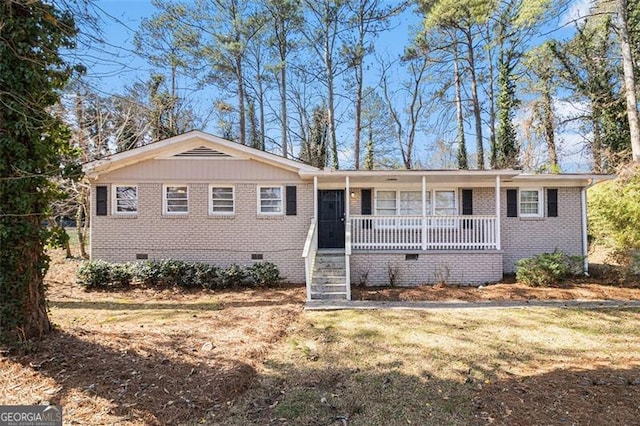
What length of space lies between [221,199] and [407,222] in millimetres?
6109

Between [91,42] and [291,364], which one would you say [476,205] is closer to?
[291,364]

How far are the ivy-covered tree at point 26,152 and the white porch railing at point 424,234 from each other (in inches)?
304

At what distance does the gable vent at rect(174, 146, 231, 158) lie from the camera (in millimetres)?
11062

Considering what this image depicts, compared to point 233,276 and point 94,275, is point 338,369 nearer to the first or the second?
point 233,276

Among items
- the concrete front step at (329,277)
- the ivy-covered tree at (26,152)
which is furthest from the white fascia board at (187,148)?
the ivy-covered tree at (26,152)

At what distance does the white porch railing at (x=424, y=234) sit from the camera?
1059 centimetres

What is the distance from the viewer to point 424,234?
34.3ft

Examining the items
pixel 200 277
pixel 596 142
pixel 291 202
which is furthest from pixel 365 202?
pixel 596 142

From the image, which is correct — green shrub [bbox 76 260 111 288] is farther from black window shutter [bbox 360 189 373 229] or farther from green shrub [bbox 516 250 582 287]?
green shrub [bbox 516 250 582 287]

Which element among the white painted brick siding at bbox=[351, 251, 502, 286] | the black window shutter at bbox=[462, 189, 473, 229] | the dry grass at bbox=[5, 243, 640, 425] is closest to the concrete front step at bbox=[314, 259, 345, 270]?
the white painted brick siding at bbox=[351, 251, 502, 286]

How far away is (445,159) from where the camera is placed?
1043 inches

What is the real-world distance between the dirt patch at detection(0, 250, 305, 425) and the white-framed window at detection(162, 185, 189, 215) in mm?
4341

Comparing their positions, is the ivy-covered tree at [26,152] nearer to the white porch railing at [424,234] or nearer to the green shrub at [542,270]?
the white porch railing at [424,234]

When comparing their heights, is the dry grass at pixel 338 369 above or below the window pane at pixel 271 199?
below
